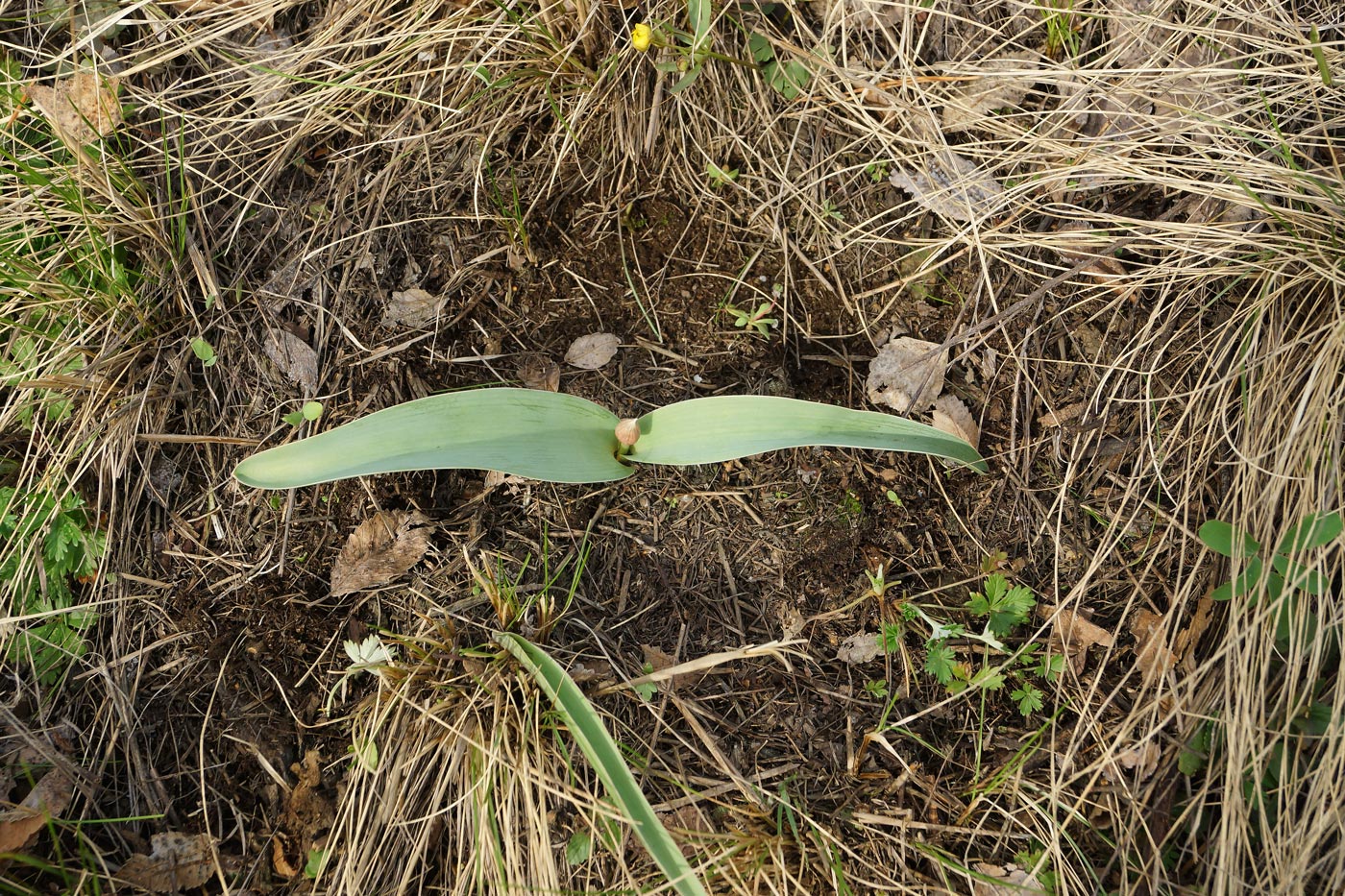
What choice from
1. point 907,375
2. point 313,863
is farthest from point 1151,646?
point 313,863

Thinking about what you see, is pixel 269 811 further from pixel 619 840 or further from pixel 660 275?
pixel 660 275

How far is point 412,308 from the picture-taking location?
4.83 ft

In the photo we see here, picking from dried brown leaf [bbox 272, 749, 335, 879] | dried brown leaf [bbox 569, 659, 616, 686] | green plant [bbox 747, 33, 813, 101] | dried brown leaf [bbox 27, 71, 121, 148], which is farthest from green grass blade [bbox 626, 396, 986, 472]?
→ dried brown leaf [bbox 27, 71, 121, 148]

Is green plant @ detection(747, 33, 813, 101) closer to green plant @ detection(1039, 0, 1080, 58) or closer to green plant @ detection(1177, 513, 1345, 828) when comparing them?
green plant @ detection(1039, 0, 1080, 58)

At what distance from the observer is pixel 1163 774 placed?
1.25 metres

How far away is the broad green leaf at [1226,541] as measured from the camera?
123cm

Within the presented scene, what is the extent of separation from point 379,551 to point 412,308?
45cm

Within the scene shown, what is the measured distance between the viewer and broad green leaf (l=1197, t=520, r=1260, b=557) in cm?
123

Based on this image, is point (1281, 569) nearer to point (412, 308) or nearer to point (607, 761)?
point (607, 761)

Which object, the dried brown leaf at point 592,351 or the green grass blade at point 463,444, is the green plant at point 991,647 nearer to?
the green grass blade at point 463,444

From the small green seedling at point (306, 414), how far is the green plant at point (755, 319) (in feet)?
2.48

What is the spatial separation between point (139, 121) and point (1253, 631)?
217 cm

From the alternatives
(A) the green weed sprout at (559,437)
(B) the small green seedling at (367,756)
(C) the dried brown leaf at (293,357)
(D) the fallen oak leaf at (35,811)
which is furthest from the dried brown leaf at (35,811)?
(C) the dried brown leaf at (293,357)

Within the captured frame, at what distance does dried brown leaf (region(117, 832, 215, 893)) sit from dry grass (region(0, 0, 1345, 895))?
0.08 metres
